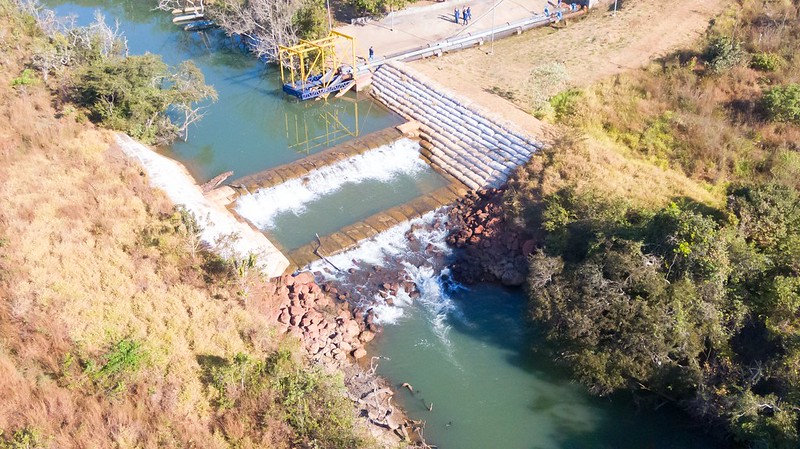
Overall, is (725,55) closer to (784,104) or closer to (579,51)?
(784,104)

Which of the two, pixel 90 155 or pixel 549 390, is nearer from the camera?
pixel 549 390

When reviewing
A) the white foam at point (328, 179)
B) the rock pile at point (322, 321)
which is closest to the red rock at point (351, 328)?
the rock pile at point (322, 321)

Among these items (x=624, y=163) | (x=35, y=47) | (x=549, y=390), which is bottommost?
(x=549, y=390)

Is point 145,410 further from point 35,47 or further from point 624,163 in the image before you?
point 35,47

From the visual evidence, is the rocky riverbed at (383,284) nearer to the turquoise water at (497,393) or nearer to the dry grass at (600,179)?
the turquoise water at (497,393)

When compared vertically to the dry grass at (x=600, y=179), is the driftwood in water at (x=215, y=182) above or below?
below

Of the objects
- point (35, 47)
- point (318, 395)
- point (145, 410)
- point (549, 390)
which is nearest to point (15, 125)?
point (35, 47)
